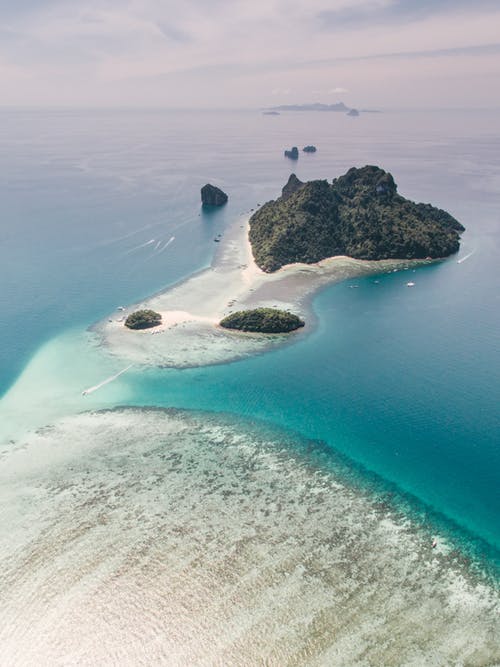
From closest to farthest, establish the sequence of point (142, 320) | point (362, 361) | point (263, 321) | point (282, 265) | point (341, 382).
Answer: point (341, 382)
point (362, 361)
point (263, 321)
point (142, 320)
point (282, 265)

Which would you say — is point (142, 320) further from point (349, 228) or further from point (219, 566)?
point (349, 228)

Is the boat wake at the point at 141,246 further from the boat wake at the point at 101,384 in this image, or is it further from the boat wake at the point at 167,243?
the boat wake at the point at 101,384

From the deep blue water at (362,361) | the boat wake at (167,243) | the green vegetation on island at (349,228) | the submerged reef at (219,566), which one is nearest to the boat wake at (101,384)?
the deep blue water at (362,361)

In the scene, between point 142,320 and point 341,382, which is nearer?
point 341,382

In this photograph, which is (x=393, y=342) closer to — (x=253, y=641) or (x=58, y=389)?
(x=58, y=389)

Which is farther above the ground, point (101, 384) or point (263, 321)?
point (263, 321)

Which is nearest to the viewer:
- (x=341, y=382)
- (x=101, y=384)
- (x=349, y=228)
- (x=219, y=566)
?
(x=219, y=566)

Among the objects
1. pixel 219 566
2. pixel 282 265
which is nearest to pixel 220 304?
pixel 282 265
